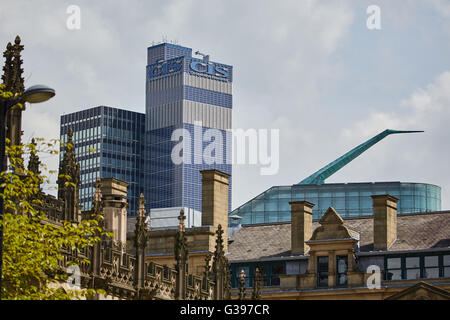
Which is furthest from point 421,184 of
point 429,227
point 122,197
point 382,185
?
point 122,197

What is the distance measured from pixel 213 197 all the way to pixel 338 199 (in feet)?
328

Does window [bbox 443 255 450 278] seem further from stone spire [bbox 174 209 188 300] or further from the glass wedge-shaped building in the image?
the glass wedge-shaped building

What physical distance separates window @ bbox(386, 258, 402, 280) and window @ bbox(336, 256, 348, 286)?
2.58 m

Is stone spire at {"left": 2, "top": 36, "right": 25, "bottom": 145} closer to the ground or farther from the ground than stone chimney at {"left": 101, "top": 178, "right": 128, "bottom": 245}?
farther from the ground

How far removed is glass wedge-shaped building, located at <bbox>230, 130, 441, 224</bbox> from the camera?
155m

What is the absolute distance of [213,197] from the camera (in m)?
77.4

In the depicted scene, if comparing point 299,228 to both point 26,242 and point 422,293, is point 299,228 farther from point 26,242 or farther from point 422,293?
point 26,242

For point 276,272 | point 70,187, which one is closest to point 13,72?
point 70,187

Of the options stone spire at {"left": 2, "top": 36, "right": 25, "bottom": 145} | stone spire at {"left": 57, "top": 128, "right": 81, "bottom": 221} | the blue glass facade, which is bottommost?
stone spire at {"left": 57, "top": 128, "right": 81, "bottom": 221}

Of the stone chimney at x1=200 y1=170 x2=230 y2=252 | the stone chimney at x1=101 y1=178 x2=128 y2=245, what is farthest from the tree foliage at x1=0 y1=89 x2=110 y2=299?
the stone chimney at x1=200 y1=170 x2=230 y2=252

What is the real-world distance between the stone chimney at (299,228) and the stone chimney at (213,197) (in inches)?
201

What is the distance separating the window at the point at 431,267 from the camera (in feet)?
252

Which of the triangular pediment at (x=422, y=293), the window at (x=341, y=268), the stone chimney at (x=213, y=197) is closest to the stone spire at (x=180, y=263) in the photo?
the triangular pediment at (x=422, y=293)
